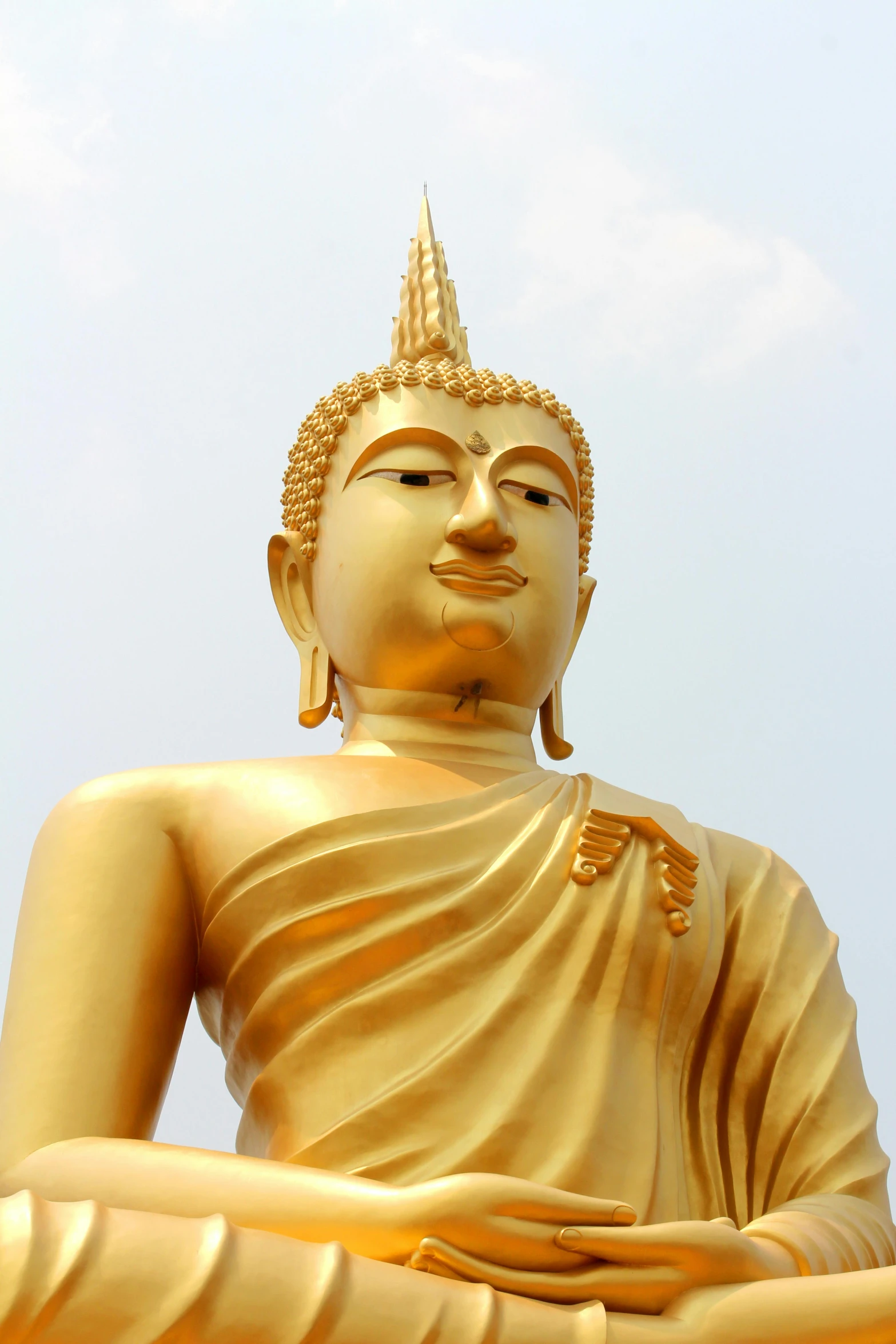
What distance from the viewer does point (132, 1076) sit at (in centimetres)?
474

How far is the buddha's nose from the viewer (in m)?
5.29

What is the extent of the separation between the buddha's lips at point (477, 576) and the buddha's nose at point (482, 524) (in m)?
0.05

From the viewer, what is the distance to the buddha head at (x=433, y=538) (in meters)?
5.38

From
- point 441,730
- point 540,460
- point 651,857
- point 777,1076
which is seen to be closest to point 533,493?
point 540,460

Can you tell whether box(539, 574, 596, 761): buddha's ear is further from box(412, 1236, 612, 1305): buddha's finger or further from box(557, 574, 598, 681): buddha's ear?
box(412, 1236, 612, 1305): buddha's finger

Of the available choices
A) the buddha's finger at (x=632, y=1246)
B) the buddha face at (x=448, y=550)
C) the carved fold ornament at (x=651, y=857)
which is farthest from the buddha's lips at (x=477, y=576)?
the buddha's finger at (x=632, y=1246)

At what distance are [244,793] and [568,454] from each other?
150 cm

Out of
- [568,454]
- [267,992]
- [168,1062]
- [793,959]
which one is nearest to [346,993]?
[267,992]

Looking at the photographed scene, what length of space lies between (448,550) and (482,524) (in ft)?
0.44

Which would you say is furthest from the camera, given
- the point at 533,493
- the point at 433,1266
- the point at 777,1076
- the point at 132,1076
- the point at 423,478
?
the point at 533,493

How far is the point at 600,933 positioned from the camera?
4.90 metres

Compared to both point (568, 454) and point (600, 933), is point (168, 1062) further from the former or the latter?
point (568, 454)

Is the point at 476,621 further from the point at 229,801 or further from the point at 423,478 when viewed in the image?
the point at 229,801

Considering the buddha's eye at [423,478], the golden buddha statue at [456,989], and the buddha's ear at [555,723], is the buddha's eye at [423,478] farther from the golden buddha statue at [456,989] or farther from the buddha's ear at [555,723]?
the buddha's ear at [555,723]
